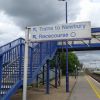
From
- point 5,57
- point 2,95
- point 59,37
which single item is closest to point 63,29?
point 59,37

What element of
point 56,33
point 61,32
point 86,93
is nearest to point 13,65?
point 56,33

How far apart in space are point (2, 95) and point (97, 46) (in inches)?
840

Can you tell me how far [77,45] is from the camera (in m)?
31.8

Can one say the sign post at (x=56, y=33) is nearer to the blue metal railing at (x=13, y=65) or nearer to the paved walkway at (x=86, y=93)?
the blue metal railing at (x=13, y=65)

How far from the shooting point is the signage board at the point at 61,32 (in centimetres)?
1196

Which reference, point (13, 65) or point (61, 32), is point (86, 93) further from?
point (61, 32)

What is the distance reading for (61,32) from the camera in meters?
12.2

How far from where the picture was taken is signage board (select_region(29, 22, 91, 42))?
1196cm

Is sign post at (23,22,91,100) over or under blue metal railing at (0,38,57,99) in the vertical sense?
over

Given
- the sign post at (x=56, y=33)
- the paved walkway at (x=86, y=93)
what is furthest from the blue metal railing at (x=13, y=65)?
the paved walkway at (x=86, y=93)

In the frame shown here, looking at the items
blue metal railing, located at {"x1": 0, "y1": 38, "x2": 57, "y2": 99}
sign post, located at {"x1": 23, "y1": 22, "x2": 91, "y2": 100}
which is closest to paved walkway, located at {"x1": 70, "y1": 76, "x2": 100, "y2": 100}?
blue metal railing, located at {"x1": 0, "y1": 38, "x2": 57, "y2": 99}

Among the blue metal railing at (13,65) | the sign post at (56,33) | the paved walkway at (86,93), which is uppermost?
the sign post at (56,33)

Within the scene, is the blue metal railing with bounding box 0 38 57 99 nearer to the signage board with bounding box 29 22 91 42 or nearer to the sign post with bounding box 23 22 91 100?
the sign post with bounding box 23 22 91 100

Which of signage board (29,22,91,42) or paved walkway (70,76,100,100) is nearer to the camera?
signage board (29,22,91,42)
